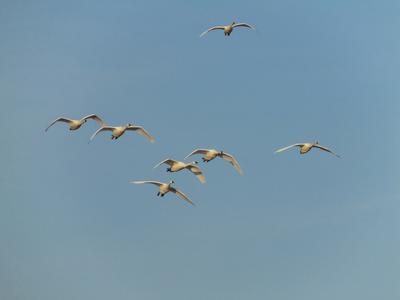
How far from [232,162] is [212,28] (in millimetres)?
21251

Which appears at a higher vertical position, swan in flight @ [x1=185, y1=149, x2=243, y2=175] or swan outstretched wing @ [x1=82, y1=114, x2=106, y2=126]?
swan outstretched wing @ [x1=82, y1=114, x2=106, y2=126]

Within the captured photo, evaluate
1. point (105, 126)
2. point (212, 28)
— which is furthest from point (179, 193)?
point (212, 28)

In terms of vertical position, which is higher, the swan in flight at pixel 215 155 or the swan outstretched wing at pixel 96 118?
the swan outstretched wing at pixel 96 118

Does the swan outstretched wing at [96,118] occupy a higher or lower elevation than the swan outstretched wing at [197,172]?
higher

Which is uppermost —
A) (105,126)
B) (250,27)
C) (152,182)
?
(250,27)

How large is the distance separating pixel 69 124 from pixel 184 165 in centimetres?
2313

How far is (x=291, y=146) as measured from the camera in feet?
495

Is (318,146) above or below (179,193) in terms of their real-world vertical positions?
above

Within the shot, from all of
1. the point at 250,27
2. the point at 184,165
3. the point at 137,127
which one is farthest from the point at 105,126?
the point at 250,27

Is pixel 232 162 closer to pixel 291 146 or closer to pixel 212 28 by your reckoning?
pixel 291 146

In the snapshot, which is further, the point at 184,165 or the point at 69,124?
the point at 69,124

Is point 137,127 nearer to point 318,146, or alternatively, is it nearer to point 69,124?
point 69,124

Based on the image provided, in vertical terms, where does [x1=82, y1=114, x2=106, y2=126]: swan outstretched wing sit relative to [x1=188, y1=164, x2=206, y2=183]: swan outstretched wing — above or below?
above

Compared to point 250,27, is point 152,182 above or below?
below
